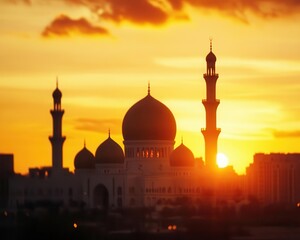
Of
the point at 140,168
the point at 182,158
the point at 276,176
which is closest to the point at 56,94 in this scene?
the point at 140,168

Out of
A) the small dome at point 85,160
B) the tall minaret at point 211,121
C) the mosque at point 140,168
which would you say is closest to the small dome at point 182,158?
the mosque at point 140,168

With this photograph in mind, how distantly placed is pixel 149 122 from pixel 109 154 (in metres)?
3.33

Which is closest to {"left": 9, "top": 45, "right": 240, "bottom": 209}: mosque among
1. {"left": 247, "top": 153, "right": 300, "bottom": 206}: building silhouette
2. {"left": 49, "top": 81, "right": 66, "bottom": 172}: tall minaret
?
{"left": 49, "top": 81, "right": 66, "bottom": 172}: tall minaret

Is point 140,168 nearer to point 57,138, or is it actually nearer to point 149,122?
point 149,122

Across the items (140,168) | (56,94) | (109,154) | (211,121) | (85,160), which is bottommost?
(140,168)

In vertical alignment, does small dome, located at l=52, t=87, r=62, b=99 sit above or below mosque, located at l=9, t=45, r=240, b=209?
above

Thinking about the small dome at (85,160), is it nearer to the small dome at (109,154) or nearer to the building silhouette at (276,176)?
the small dome at (109,154)

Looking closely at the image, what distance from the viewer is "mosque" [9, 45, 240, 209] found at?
101m

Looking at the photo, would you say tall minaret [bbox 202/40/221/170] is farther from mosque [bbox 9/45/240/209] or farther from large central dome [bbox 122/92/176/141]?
large central dome [bbox 122/92/176/141]

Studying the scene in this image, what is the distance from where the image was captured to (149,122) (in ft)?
334

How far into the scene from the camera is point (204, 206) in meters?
95.7

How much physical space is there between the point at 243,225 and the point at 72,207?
14.8m

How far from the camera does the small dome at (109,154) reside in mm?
103000

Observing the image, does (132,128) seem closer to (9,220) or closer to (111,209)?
(111,209)
